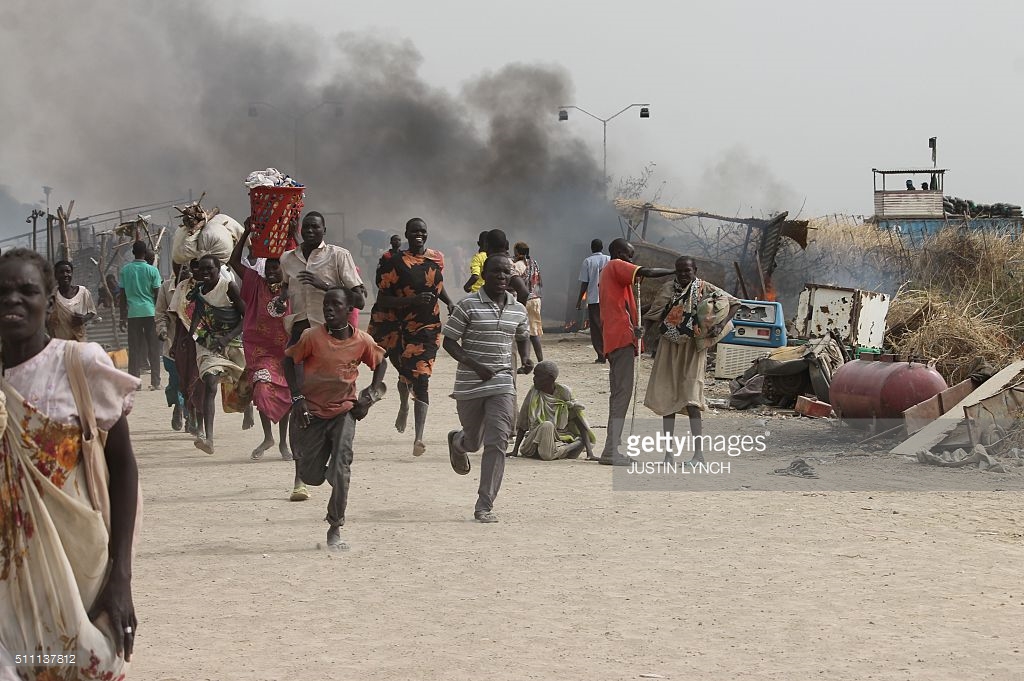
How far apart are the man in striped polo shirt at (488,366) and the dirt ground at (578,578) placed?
340 mm

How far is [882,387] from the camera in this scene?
11.1 metres

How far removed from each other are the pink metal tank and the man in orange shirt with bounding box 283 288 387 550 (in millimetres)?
5624

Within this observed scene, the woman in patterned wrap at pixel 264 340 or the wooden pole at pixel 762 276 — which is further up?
the wooden pole at pixel 762 276

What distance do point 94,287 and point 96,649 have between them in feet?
61.6

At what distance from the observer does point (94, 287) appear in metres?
20.6

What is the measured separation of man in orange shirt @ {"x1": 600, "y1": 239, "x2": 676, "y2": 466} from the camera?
9.56 metres

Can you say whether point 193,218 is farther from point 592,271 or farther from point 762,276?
point 762,276

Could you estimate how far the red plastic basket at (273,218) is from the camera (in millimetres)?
8867

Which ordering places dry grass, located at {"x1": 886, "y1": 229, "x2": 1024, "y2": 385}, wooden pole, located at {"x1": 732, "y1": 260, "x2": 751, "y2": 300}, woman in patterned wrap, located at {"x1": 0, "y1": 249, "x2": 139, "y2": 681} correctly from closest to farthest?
woman in patterned wrap, located at {"x1": 0, "y1": 249, "x2": 139, "y2": 681}, dry grass, located at {"x1": 886, "y1": 229, "x2": 1024, "y2": 385}, wooden pole, located at {"x1": 732, "y1": 260, "x2": 751, "y2": 300}

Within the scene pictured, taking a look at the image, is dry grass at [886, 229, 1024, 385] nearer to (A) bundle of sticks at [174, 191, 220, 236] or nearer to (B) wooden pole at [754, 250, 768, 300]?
(B) wooden pole at [754, 250, 768, 300]

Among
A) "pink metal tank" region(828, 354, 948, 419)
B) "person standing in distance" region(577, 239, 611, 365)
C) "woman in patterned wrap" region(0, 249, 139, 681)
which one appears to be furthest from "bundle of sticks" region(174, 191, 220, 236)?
"person standing in distance" region(577, 239, 611, 365)

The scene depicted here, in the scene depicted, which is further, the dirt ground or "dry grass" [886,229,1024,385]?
"dry grass" [886,229,1024,385]

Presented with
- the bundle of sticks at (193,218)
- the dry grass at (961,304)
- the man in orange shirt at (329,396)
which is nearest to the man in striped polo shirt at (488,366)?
the man in orange shirt at (329,396)

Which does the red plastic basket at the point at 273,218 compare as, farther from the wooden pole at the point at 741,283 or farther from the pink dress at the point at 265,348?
the wooden pole at the point at 741,283
